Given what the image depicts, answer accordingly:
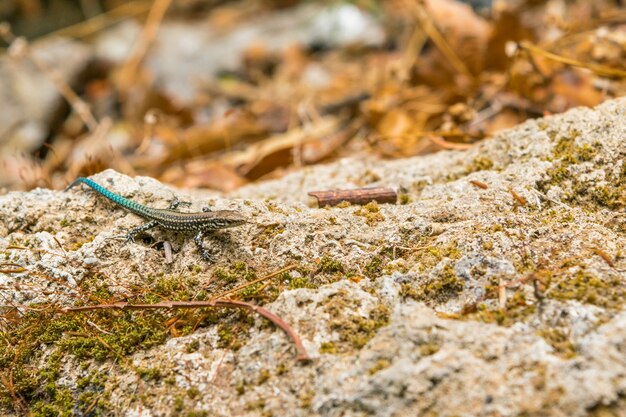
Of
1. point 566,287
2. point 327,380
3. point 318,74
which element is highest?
point 566,287

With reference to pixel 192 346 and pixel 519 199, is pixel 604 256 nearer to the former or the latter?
pixel 519 199

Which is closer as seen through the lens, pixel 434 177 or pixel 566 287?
pixel 566 287

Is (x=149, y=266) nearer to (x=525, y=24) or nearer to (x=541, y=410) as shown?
(x=541, y=410)

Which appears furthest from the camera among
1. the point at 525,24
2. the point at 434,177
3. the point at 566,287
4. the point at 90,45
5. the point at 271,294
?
the point at 90,45

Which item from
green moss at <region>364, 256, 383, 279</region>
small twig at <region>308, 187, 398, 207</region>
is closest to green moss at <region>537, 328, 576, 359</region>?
green moss at <region>364, 256, 383, 279</region>

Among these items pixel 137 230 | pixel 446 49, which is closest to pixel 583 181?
pixel 137 230

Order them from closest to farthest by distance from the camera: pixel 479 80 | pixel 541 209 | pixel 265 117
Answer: pixel 541 209 → pixel 479 80 → pixel 265 117

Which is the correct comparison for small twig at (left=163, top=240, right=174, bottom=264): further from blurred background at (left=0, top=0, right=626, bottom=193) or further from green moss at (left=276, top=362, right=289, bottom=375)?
blurred background at (left=0, top=0, right=626, bottom=193)

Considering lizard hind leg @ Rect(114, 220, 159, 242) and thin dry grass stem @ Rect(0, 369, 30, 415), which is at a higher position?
lizard hind leg @ Rect(114, 220, 159, 242)

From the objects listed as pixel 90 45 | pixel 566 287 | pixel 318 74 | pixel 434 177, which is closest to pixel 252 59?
pixel 318 74
